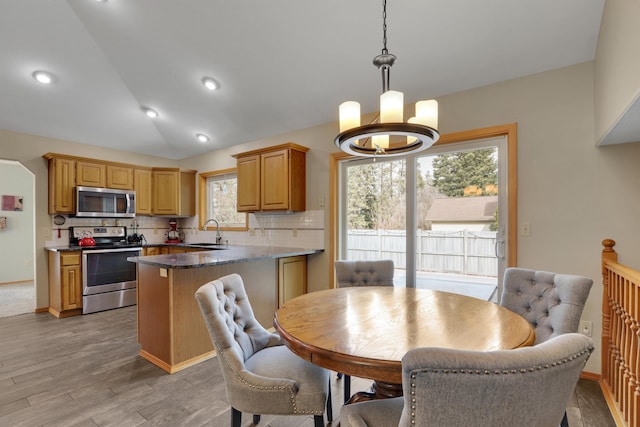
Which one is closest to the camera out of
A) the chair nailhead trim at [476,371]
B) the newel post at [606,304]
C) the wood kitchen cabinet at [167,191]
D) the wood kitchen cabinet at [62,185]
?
the chair nailhead trim at [476,371]

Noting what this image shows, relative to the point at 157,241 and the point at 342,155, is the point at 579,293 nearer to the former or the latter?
the point at 342,155

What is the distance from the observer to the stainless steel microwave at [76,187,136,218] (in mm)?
4305

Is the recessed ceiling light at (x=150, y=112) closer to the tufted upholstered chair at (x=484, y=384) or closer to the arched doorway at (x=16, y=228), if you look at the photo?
the arched doorway at (x=16, y=228)

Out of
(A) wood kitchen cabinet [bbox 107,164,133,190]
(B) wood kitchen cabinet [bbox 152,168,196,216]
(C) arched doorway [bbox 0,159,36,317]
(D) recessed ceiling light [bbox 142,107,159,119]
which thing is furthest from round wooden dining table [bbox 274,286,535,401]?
(C) arched doorway [bbox 0,159,36,317]

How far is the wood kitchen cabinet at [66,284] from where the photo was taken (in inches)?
155

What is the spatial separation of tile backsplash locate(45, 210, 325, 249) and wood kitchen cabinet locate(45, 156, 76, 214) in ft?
1.09

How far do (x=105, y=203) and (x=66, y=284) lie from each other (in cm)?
121

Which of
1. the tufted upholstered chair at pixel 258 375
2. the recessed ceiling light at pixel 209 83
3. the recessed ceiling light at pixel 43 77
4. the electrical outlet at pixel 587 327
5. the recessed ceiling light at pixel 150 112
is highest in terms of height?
the recessed ceiling light at pixel 43 77

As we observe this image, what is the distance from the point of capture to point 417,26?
246 centimetres

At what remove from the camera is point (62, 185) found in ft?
13.8

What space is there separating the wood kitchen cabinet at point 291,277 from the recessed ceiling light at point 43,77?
11.1 feet

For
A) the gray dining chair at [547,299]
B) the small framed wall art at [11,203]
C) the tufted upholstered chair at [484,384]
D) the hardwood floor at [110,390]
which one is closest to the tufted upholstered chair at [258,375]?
the hardwood floor at [110,390]

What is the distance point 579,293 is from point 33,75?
533cm

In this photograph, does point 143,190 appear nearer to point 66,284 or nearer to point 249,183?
point 66,284
